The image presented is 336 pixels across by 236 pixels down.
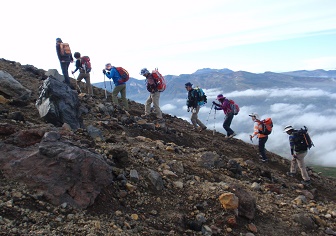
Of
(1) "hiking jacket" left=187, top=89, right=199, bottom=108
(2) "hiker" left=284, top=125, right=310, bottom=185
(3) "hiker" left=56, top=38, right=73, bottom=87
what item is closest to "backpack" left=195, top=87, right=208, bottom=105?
(1) "hiking jacket" left=187, top=89, right=199, bottom=108

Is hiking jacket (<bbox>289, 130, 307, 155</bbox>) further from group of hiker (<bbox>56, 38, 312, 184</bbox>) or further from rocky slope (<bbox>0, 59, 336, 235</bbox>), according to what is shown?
→ rocky slope (<bbox>0, 59, 336, 235</bbox>)

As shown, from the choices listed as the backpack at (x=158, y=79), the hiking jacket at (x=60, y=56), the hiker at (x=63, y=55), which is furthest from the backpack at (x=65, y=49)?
the backpack at (x=158, y=79)

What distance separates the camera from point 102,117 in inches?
584

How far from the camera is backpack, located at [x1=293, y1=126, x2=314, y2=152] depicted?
1394 centimetres

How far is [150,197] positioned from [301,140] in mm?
9407

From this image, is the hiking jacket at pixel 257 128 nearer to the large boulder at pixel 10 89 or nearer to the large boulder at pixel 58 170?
the large boulder at pixel 58 170

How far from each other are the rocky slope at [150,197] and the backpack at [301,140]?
1.88 m

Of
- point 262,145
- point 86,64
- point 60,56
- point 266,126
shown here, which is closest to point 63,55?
point 60,56

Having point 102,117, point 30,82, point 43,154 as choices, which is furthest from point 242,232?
point 30,82

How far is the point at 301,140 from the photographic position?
14047 mm

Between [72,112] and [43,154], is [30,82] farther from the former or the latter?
[43,154]

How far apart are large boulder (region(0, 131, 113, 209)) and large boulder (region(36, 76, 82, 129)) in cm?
480

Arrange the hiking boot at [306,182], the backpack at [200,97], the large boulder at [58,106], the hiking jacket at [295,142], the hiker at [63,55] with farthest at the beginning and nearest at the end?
the hiker at [63,55] < the backpack at [200,97] < the hiking jacket at [295,142] < the hiking boot at [306,182] < the large boulder at [58,106]

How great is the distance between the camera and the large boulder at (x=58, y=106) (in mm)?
11531
